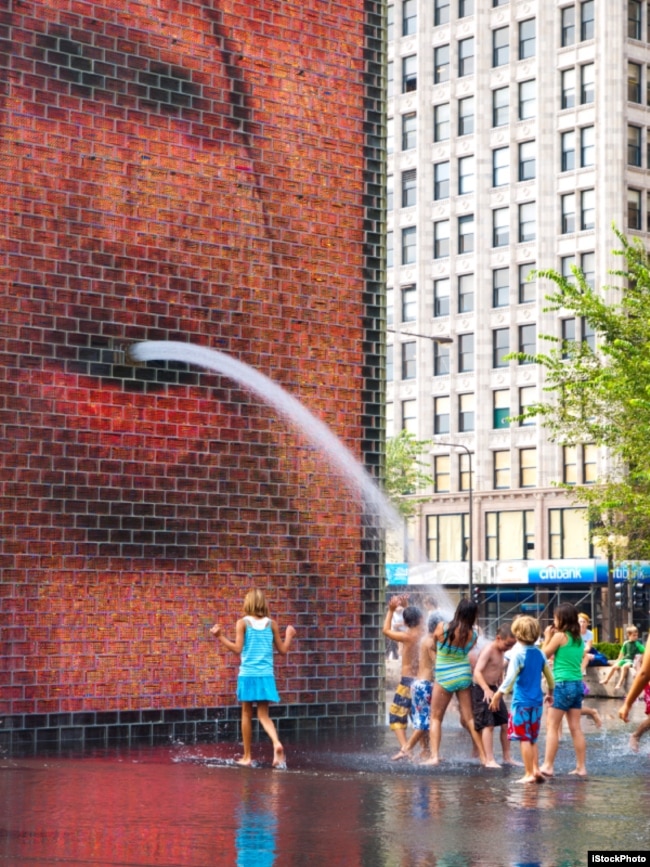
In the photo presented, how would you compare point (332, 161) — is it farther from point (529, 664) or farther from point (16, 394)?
point (529, 664)

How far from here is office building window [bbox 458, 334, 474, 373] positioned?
266 ft

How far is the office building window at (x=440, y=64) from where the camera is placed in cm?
8338

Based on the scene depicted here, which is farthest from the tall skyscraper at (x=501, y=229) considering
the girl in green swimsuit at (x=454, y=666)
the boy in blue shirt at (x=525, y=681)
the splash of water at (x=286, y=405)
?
the boy in blue shirt at (x=525, y=681)

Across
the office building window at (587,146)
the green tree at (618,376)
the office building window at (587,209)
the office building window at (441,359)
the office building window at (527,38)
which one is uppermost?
the office building window at (527,38)

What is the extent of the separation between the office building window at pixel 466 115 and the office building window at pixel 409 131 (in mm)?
3014

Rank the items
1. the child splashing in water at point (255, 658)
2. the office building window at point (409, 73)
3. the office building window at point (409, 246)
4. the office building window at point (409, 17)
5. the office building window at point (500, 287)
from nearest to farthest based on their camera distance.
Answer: the child splashing in water at point (255, 658) < the office building window at point (500, 287) < the office building window at point (409, 246) < the office building window at point (409, 73) < the office building window at point (409, 17)

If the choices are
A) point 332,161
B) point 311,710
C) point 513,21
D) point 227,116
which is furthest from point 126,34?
point 513,21

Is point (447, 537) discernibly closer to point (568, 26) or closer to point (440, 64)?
point (440, 64)

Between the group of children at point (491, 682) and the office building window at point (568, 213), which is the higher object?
the office building window at point (568, 213)

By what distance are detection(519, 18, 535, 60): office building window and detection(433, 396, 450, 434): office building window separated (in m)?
17.3

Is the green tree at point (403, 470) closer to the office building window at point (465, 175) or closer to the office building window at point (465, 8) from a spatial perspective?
the office building window at point (465, 175)

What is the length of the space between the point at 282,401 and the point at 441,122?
64782 millimetres

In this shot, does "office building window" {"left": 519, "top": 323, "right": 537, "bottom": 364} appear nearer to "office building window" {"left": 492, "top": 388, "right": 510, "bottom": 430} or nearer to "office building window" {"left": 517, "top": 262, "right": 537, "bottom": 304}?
"office building window" {"left": 517, "top": 262, "right": 537, "bottom": 304}

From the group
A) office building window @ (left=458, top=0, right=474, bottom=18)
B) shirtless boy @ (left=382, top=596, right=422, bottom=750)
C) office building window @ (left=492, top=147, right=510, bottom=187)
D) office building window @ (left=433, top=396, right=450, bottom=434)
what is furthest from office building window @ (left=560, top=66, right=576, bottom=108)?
shirtless boy @ (left=382, top=596, right=422, bottom=750)
